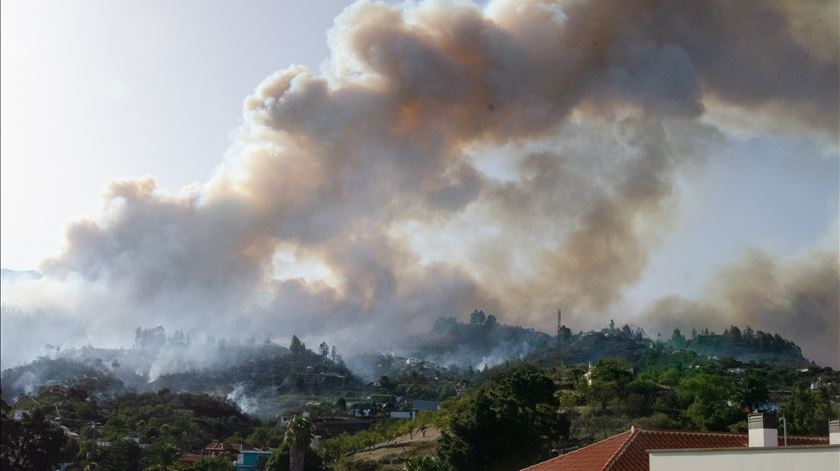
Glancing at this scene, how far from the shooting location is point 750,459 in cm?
2017

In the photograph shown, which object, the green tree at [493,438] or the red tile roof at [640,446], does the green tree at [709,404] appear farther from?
the red tile roof at [640,446]

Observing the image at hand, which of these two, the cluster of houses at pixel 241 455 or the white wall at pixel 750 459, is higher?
the white wall at pixel 750 459

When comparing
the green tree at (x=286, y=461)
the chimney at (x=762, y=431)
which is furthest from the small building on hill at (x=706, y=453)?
the green tree at (x=286, y=461)

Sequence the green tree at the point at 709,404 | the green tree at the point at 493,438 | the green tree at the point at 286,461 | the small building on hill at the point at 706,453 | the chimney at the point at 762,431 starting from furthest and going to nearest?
the green tree at the point at 286,461 → the green tree at the point at 709,404 → the green tree at the point at 493,438 → the chimney at the point at 762,431 → the small building on hill at the point at 706,453

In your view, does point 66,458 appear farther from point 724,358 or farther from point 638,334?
point 638,334

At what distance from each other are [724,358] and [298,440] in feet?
225

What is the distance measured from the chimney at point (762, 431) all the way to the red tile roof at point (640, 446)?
2.29 m

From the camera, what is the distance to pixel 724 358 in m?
115

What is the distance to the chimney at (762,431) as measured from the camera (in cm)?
2262

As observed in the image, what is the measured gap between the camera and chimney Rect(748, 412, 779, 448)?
22625 millimetres

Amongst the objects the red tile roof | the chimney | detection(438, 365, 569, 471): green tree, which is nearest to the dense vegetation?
detection(438, 365, 569, 471): green tree

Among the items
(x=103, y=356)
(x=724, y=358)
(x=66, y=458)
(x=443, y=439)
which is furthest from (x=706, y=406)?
(x=103, y=356)

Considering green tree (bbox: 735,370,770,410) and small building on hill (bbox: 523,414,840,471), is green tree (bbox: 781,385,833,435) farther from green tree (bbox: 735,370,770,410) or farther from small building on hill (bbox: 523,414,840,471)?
small building on hill (bbox: 523,414,840,471)

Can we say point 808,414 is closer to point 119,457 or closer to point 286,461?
point 286,461
